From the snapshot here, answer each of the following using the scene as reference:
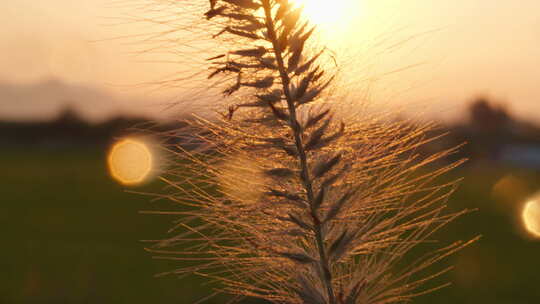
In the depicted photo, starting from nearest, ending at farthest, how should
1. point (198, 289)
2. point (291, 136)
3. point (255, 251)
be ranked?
point (291, 136), point (255, 251), point (198, 289)

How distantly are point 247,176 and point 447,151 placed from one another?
872 millimetres

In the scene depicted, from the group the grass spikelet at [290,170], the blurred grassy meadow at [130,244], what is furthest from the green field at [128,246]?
the grass spikelet at [290,170]

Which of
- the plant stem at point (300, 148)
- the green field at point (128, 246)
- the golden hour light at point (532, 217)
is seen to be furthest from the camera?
the golden hour light at point (532, 217)

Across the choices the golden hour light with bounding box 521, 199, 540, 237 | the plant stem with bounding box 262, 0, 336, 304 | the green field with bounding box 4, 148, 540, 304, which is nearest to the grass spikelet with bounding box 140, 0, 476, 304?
the plant stem with bounding box 262, 0, 336, 304

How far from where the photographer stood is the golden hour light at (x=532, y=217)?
52.2ft

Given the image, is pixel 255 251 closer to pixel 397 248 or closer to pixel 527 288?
pixel 397 248

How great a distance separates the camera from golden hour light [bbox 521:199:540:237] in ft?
52.2

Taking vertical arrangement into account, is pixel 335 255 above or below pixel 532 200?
above

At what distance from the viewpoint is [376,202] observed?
2.57m

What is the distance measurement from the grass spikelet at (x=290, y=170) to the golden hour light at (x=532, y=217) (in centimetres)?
→ 1453

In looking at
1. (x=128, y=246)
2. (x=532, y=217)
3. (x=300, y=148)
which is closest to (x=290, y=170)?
(x=300, y=148)

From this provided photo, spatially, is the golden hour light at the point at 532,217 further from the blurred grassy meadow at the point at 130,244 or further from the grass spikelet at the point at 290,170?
the grass spikelet at the point at 290,170

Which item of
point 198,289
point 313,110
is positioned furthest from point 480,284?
point 313,110

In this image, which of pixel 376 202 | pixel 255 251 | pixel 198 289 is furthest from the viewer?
pixel 198 289
